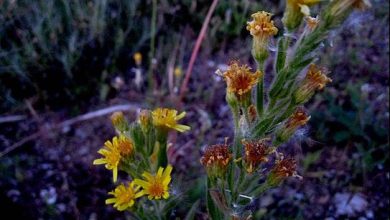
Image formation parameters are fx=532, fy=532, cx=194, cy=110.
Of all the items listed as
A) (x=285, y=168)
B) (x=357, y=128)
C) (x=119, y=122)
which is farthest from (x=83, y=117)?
(x=285, y=168)

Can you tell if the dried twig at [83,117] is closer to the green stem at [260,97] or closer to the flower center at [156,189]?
the flower center at [156,189]

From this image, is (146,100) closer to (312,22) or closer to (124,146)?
(124,146)

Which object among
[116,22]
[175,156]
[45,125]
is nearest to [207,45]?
[116,22]

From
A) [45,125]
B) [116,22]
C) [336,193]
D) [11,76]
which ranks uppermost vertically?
[116,22]

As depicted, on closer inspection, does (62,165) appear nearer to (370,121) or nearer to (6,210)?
(6,210)

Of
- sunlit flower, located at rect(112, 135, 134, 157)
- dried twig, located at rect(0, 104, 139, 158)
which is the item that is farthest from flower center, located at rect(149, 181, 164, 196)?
dried twig, located at rect(0, 104, 139, 158)

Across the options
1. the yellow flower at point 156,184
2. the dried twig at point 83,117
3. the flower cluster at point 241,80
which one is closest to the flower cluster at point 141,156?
the yellow flower at point 156,184
